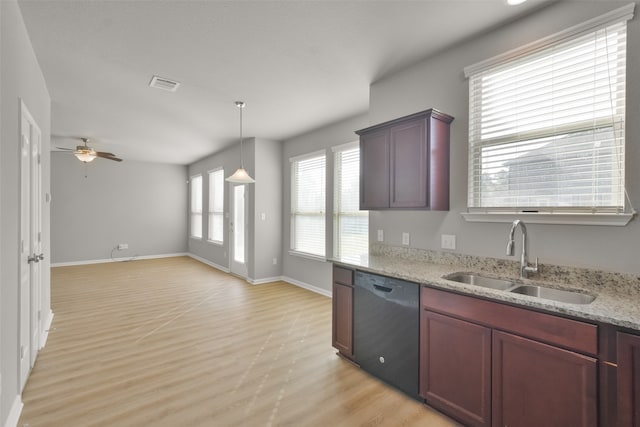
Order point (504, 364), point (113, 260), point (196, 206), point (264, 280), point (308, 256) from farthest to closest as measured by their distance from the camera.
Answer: point (196, 206) → point (113, 260) → point (264, 280) → point (308, 256) → point (504, 364)

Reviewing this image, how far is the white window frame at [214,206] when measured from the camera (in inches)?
Result: 292

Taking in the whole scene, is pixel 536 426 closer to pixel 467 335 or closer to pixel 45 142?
pixel 467 335

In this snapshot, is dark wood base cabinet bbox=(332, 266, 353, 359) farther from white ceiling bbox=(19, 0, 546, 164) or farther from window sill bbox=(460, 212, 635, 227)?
white ceiling bbox=(19, 0, 546, 164)

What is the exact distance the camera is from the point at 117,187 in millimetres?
8266

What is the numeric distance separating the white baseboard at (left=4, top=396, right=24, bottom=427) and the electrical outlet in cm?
324

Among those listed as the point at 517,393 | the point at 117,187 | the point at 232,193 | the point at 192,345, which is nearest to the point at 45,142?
the point at 192,345

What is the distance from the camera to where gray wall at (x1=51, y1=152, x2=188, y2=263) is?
757cm

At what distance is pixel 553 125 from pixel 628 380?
1541 millimetres

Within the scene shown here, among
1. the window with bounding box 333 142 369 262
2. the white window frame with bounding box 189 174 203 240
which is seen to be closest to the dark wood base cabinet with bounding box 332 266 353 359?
the window with bounding box 333 142 369 262

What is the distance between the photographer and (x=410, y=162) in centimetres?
267

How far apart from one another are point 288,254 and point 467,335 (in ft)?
14.2

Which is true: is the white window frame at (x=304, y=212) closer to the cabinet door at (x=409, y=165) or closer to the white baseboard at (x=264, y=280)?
the white baseboard at (x=264, y=280)

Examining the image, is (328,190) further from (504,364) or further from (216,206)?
(216,206)

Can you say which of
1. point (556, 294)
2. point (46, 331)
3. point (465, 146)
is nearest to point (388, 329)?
point (556, 294)
